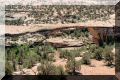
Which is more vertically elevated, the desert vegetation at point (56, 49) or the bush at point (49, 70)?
the desert vegetation at point (56, 49)

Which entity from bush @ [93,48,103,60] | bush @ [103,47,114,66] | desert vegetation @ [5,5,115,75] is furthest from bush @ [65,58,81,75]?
bush @ [93,48,103,60]

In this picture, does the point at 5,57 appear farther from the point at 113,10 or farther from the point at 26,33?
the point at 113,10

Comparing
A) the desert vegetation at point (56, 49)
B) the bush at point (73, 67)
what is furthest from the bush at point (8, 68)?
the bush at point (73, 67)

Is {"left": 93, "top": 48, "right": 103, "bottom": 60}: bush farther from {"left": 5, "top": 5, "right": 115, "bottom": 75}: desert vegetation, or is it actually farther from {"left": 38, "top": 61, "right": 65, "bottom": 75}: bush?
{"left": 38, "top": 61, "right": 65, "bottom": 75}: bush

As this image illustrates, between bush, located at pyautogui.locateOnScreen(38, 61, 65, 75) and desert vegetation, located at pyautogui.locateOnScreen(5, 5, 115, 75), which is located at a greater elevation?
desert vegetation, located at pyautogui.locateOnScreen(5, 5, 115, 75)

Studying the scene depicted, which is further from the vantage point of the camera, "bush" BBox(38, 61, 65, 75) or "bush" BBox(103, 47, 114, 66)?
"bush" BBox(103, 47, 114, 66)

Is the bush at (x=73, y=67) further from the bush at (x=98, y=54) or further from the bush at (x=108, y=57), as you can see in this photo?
the bush at (x=98, y=54)

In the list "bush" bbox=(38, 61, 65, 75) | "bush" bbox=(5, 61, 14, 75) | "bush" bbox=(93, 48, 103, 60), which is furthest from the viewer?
"bush" bbox=(93, 48, 103, 60)

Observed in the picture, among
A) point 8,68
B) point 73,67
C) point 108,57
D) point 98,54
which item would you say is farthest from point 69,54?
point 8,68

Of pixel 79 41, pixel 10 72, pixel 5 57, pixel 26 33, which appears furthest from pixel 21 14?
pixel 10 72

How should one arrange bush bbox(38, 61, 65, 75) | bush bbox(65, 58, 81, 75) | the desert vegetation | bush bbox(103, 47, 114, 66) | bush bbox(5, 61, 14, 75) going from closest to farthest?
bush bbox(38, 61, 65, 75) < bush bbox(5, 61, 14, 75) < bush bbox(65, 58, 81, 75) < the desert vegetation < bush bbox(103, 47, 114, 66)

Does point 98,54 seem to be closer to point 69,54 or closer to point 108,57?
point 108,57

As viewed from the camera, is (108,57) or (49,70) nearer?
(49,70)
